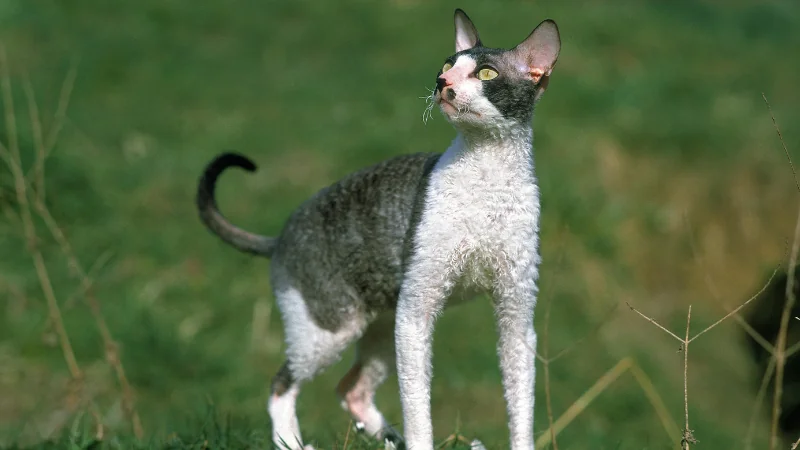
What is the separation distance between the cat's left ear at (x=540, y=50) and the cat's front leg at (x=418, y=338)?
70cm

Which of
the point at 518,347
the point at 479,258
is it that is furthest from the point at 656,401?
the point at 479,258

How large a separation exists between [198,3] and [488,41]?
3.04m

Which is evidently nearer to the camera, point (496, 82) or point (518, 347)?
point (496, 82)

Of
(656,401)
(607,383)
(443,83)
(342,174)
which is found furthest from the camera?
(342,174)

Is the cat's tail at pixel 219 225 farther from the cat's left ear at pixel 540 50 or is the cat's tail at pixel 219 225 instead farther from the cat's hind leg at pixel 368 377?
the cat's left ear at pixel 540 50

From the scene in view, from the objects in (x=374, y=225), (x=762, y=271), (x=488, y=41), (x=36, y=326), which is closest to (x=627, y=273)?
(x=762, y=271)

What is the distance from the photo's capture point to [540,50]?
10.9 feet

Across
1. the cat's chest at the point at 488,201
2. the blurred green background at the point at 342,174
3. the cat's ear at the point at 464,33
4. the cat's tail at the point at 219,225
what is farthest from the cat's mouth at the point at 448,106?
the blurred green background at the point at 342,174

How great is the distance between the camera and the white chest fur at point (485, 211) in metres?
3.37

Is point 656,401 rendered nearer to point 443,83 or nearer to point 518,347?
point 518,347

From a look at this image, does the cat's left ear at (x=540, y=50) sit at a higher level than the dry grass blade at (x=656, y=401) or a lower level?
higher

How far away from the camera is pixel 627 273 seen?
8.75 meters

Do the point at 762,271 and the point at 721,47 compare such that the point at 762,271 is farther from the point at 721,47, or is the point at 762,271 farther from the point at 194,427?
the point at 194,427

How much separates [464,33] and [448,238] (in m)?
0.75
